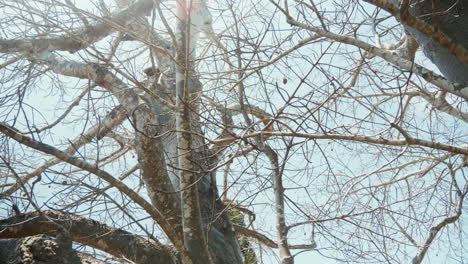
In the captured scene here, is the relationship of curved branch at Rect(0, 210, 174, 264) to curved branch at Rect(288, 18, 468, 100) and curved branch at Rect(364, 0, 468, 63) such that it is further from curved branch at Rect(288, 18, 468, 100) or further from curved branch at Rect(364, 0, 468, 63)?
curved branch at Rect(364, 0, 468, 63)

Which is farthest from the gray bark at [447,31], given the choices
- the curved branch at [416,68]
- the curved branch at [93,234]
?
the curved branch at [93,234]

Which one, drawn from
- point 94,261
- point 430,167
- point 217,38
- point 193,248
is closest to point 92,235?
point 94,261

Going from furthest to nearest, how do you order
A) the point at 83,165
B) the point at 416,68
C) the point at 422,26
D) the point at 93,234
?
1. the point at 93,234
2. the point at 416,68
3. the point at 83,165
4. the point at 422,26

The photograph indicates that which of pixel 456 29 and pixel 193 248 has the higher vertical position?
pixel 456 29

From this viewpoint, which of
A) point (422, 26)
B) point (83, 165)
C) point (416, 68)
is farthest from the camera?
point (416, 68)

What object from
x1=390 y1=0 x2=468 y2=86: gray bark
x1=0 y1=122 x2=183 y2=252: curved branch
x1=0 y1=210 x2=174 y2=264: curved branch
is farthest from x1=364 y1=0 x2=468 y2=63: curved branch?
x1=0 y1=210 x2=174 y2=264: curved branch

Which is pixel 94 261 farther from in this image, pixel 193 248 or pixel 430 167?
pixel 430 167

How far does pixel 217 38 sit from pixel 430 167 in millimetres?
2505

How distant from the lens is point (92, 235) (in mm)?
2705

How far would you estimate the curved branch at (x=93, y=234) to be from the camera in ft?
8.44

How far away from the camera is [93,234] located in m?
2.75

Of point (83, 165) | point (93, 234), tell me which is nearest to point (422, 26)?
point (83, 165)

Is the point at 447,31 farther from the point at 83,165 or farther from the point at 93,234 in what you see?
the point at 93,234

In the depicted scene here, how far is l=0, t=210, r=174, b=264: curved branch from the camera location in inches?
101
